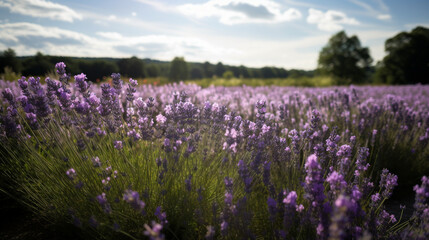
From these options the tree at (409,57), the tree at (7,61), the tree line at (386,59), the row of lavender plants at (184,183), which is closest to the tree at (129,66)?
the tree at (7,61)

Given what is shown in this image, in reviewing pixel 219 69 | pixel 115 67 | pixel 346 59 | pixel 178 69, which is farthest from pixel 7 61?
pixel 219 69

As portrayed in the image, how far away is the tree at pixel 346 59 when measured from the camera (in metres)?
37.8

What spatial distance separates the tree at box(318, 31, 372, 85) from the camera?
1490 inches

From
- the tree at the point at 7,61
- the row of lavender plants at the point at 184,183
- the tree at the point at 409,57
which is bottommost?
the row of lavender plants at the point at 184,183

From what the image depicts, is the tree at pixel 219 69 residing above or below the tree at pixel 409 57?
below

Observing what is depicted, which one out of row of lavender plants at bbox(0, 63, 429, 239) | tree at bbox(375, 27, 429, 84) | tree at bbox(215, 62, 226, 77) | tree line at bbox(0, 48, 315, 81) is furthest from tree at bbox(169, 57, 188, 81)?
tree at bbox(375, 27, 429, 84)

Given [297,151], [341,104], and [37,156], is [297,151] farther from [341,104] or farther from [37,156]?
[341,104]

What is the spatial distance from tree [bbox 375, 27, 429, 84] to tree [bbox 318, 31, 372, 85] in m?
3.13

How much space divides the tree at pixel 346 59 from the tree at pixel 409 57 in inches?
123

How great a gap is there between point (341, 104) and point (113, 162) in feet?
12.5

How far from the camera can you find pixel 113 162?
207 cm

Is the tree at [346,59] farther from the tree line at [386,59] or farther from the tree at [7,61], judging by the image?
the tree at [7,61]

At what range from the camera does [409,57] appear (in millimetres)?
34719

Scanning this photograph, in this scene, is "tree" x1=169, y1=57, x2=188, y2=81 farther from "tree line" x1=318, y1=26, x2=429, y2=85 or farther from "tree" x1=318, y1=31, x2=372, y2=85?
"tree" x1=318, y1=31, x2=372, y2=85
